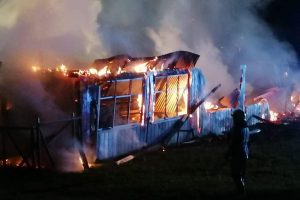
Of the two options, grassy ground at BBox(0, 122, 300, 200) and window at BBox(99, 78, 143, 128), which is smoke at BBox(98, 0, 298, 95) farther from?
grassy ground at BBox(0, 122, 300, 200)

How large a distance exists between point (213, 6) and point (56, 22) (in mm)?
13722

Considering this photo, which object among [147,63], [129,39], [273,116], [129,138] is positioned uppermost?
[129,39]

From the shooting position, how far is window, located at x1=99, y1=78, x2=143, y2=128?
53.8ft

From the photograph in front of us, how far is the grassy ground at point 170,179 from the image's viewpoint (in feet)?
36.9

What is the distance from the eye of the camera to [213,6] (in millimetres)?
31266

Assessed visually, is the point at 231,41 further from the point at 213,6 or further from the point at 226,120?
the point at 226,120

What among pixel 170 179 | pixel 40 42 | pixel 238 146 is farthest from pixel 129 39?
pixel 238 146

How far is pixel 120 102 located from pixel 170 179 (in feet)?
16.9

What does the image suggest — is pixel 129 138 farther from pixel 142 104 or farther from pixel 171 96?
pixel 171 96

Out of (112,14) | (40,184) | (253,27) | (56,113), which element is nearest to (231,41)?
(253,27)

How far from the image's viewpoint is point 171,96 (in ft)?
63.4

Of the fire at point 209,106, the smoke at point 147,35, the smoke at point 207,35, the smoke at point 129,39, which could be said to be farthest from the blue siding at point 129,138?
the smoke at point 207,35

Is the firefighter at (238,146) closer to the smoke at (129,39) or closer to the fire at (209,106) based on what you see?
the smoke at (129,39)

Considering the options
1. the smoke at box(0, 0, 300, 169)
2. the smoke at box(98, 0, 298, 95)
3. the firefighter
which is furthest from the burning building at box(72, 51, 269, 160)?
the firefighter
